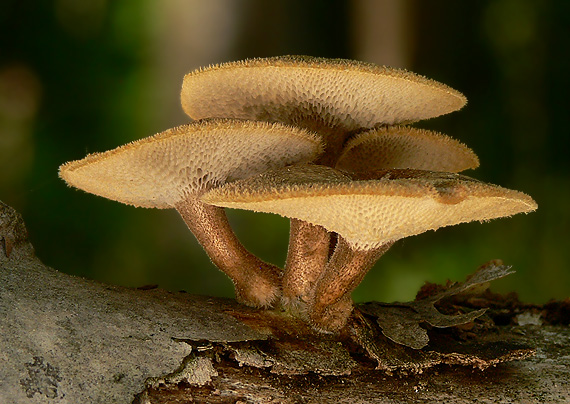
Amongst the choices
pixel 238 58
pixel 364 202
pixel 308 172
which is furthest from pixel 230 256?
pixel 238 58

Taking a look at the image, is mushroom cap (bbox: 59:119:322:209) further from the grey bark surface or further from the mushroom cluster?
the grey bark surface

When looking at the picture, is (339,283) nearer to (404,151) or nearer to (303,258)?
(303,258)

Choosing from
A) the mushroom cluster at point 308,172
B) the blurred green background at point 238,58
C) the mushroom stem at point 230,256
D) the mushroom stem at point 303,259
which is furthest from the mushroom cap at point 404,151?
the blurred green background at point 238,58

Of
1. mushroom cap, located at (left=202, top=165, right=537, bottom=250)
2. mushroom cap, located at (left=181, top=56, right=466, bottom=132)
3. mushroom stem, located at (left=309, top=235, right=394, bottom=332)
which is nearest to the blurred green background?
mushroom cap, located at (left=181, top=56, right=466, bottom=132)

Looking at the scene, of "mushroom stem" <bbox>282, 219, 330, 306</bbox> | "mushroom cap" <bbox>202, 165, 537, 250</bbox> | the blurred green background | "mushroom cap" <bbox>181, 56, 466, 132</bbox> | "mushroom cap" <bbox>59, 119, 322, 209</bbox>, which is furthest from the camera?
the blurred green background

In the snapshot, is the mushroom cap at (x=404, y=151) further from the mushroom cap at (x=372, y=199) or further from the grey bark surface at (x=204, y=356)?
the grey bark surface at (x=204, y=356)

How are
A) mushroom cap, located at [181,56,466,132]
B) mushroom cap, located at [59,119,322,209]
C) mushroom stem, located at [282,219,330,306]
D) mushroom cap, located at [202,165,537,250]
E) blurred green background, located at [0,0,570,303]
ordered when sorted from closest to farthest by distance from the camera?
mushroom cap, located at [202,165,537,250] → mushroom cap, located at [59,119,322,209] → mushroom cap, located at [181,56,466,132] → mushroom stem, located at [282,219,330,306] → blurred green background, located at [0,0,570,303]

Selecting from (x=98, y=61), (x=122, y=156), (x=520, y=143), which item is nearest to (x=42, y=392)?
(x=122, y=156)
